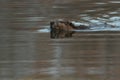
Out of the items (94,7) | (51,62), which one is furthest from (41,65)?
(94,7)

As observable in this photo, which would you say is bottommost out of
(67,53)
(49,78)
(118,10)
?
(49,78)

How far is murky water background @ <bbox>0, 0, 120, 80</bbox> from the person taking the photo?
257cm

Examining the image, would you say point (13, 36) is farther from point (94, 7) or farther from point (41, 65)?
point (94, 7)

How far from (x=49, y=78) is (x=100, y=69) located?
13.5 inches

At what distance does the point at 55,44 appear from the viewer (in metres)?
2.64

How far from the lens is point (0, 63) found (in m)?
2.64

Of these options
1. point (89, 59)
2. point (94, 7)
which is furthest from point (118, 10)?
point (89, 59)

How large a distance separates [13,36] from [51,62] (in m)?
0.30

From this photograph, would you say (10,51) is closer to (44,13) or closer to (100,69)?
(44,13)

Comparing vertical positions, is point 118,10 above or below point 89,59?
above

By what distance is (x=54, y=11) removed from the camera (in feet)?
8.45

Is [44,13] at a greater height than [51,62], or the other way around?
[44,13]

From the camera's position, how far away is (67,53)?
262 centimetres

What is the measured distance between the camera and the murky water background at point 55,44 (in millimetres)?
2572
